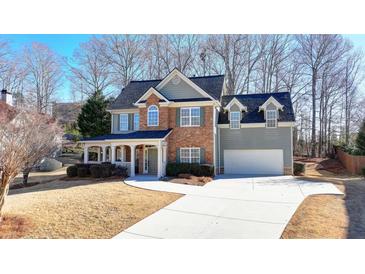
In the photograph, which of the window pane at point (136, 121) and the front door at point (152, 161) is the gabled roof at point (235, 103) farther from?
the window pane at point (136, 121)

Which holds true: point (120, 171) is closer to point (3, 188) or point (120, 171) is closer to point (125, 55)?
point (3, 188)

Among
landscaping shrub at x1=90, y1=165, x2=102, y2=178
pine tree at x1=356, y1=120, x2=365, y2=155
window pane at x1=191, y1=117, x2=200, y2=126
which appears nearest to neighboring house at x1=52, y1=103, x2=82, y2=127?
landscaping shrub at x1=90, y1=165, x2=102, y2=178

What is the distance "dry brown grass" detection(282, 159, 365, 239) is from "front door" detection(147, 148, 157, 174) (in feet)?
39.0

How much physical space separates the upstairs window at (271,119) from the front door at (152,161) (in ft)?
31.3

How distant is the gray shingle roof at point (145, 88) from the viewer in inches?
837

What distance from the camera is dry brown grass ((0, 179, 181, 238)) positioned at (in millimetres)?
6832

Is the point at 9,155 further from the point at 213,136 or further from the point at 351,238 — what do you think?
the point at 213,136

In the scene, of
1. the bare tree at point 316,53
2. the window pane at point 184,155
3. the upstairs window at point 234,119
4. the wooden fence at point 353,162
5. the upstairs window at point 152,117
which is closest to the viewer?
the window pane at point 184,155

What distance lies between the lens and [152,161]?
784 inches

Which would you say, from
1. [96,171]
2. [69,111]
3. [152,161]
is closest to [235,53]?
[152,161]

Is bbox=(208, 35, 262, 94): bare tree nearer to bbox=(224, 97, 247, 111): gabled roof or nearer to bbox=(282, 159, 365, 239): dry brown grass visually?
bbox=(224, 97, 247, 111): gabled roof

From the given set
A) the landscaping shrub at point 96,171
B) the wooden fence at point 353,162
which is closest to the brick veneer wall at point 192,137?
the landscaping shrub at point 96,171

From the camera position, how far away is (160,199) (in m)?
10.6
